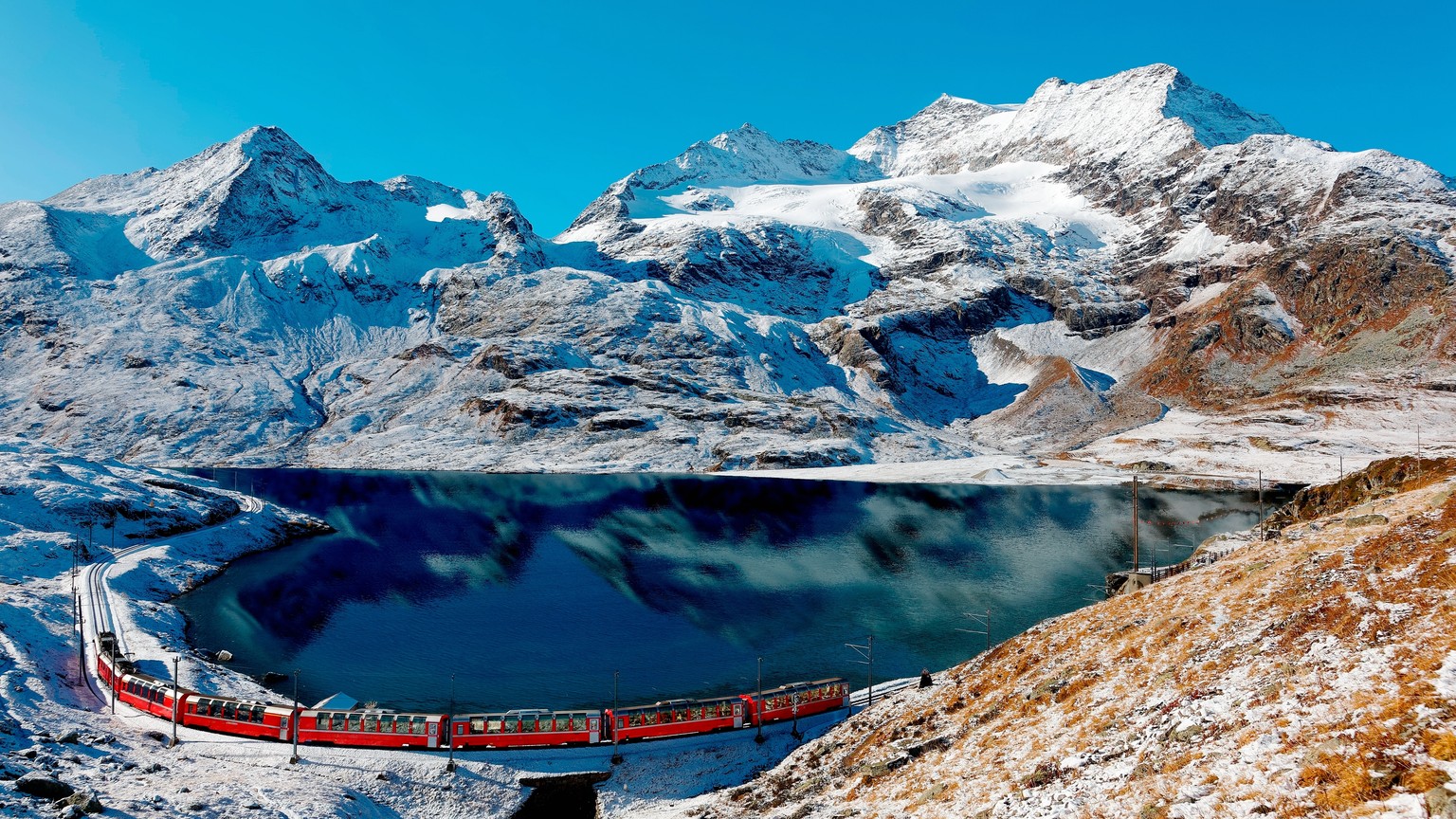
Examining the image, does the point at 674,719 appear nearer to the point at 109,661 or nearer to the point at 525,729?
the point at 525,729

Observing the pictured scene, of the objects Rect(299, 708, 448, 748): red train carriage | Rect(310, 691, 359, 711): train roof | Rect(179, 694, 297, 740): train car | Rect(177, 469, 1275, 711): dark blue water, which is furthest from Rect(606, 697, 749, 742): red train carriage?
Rect(179, 694, 297, 740): train car

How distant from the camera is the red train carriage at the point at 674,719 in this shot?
5097cm

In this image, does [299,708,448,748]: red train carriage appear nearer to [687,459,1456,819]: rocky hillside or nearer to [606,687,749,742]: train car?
[606,687,749,742]: train car

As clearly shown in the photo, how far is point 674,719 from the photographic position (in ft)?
171

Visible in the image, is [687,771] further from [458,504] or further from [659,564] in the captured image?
[458,504]

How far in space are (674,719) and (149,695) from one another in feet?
117

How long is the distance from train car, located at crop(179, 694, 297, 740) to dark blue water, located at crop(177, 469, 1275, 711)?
1096 centimetres

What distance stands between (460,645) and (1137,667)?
202 feet

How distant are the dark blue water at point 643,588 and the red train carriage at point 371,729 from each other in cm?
1031

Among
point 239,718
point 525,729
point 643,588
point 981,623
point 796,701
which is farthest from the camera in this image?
point 643,588

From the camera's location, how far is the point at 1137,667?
104ft

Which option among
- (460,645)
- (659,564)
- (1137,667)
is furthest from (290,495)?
(1137,667)

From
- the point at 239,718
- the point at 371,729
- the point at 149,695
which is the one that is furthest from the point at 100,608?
the point at 371,729

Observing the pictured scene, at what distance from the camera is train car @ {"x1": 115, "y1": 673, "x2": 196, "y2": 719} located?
51688 millimetres
